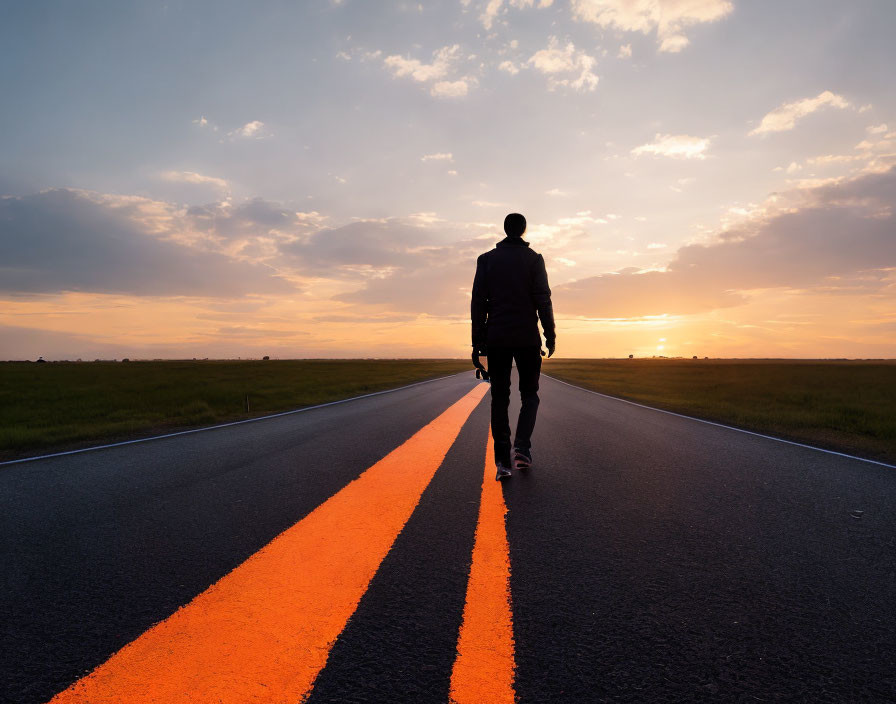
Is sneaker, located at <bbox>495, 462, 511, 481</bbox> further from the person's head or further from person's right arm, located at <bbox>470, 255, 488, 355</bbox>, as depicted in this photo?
the person's head

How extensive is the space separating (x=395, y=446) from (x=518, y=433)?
1966 mm

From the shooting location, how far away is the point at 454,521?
3.34m

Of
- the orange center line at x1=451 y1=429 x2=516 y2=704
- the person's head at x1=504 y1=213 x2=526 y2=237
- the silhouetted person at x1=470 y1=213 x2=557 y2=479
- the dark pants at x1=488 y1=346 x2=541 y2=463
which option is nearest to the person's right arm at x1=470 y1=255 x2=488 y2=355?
the silhouetted person at x1=470 y1=213 x2=557 y2=479

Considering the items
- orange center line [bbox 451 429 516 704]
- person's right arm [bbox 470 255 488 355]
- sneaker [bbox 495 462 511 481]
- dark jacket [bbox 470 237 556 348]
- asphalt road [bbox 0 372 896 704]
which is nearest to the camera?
orange center line [bbox 451 429 516 704]

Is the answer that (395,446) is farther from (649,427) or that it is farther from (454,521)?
(649,427)

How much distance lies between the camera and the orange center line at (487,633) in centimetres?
153

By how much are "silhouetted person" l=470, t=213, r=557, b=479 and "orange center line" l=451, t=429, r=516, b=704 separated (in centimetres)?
197

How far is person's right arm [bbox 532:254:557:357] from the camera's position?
4957 millimetres

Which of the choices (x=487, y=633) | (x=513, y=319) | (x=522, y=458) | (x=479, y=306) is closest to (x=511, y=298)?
(x=513, y=319)

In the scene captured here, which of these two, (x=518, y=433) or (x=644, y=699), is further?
(x=518, y=433)

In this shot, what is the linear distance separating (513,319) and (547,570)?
273cm

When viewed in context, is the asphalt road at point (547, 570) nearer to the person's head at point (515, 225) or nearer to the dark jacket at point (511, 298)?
the dark jacket at point (511, 298)

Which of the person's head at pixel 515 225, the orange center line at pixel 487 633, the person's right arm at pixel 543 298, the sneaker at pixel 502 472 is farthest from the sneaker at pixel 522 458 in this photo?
the person's head at pixel 515 225

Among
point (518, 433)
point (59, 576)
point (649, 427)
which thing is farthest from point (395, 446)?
point (649, 427)
